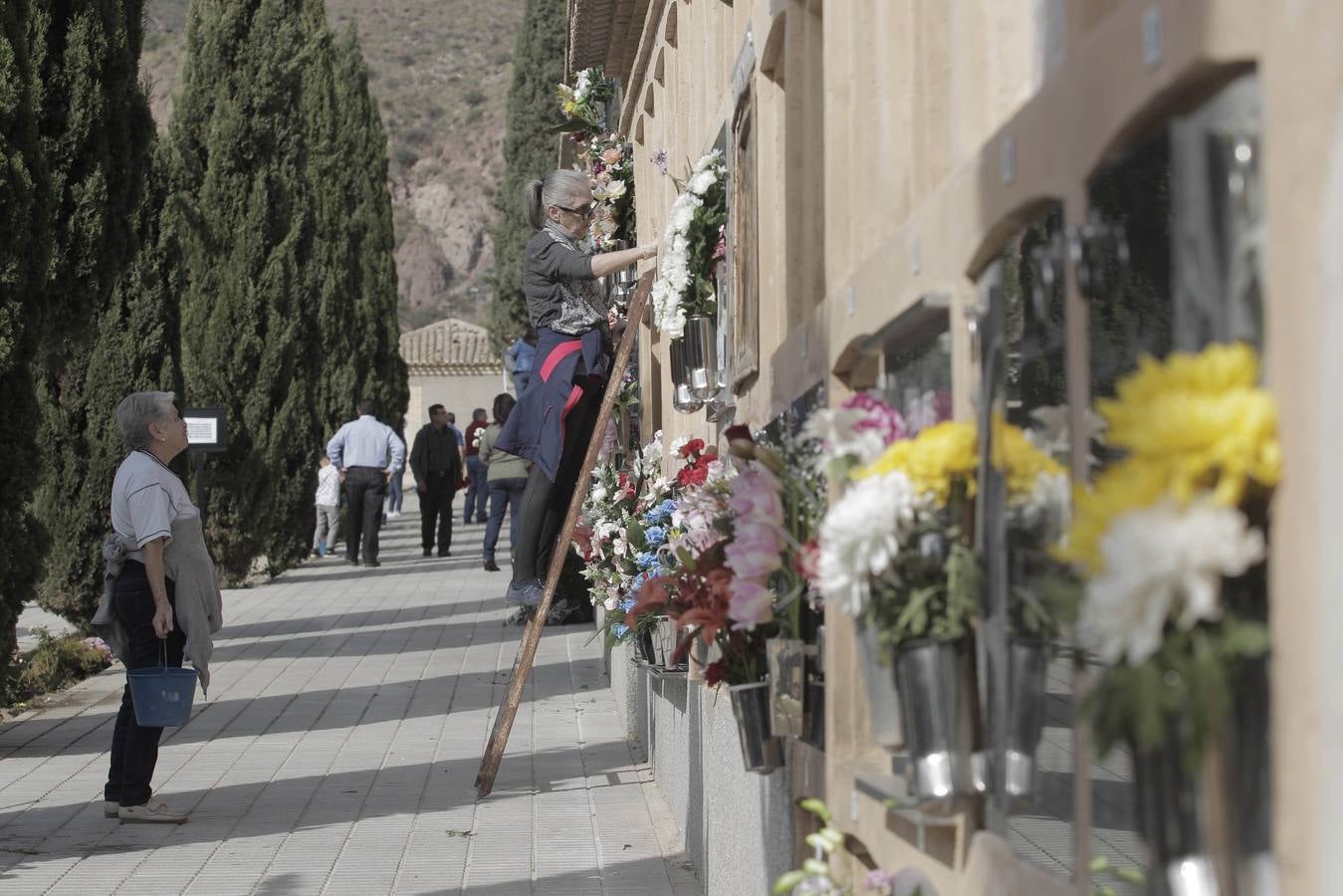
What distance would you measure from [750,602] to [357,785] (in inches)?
188

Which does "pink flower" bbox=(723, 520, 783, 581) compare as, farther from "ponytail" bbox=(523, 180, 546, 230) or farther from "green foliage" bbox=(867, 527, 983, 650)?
"ponytail" bbox=(523, 180, 546, 230)

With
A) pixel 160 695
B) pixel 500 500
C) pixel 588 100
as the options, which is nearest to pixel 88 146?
pixel 588 100

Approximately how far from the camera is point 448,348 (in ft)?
164

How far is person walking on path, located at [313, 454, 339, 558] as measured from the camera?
22.8 metres

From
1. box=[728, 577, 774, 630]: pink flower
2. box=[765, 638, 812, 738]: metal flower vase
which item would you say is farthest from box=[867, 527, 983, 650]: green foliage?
box=[765, 638, 812, 738]: metal flower vase

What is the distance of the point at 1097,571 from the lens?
169cm

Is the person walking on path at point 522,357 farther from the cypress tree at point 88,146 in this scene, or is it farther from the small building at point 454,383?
the small building at point 454,383

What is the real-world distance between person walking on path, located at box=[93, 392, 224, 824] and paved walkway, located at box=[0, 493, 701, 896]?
0.26 m

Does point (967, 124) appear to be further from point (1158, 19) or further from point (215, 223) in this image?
point (215, 223)

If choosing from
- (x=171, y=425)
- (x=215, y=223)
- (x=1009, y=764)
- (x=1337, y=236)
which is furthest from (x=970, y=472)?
(x=215, y=223)

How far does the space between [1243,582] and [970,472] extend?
0.94 metres

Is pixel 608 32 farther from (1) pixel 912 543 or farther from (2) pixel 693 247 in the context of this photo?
(1) pixel 912 543

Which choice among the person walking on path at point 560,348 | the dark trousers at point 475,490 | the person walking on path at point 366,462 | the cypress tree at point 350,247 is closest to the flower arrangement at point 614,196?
the person walking on path at point 560,348

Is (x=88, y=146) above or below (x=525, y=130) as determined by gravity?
below
